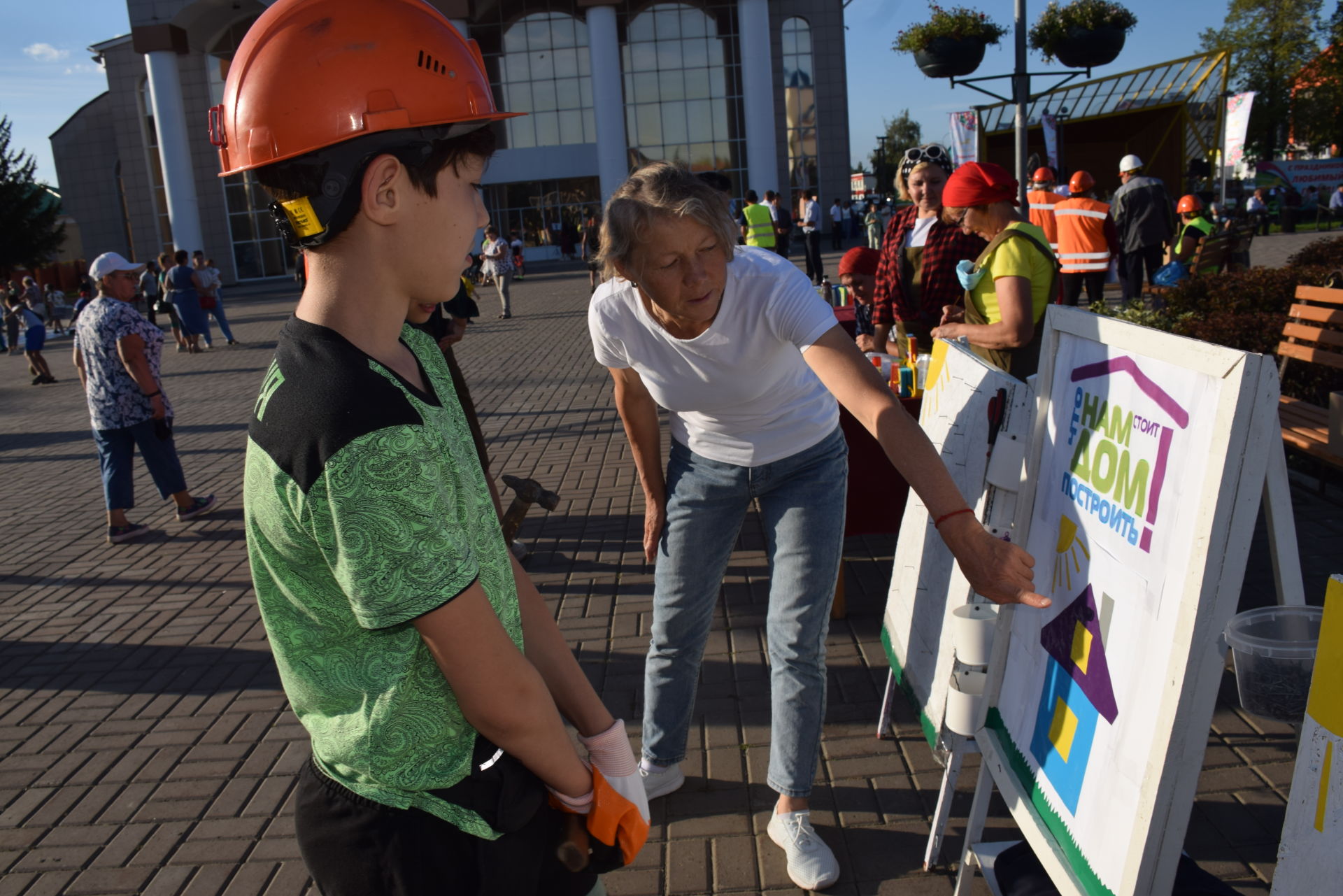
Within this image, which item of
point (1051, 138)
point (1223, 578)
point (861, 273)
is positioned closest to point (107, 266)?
point (861, 273)

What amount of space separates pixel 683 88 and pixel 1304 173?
23874mm

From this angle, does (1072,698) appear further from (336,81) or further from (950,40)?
(950,40)

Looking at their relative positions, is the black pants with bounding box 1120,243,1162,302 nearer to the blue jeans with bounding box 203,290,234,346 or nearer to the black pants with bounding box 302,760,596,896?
the black pants with bounding box 302,760,596,896

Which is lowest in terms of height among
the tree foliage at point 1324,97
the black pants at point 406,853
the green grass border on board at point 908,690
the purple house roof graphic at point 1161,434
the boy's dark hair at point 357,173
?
the green grass border on board at point 908,690

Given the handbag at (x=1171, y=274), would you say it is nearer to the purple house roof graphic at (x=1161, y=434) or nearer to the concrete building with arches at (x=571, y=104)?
the purple house roof graphic at (x=1161, y=434)

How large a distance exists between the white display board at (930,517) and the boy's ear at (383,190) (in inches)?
58.6

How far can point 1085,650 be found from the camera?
203cm

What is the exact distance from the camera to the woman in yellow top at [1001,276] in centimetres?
410

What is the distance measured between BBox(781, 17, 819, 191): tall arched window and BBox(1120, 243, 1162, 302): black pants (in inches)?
1110

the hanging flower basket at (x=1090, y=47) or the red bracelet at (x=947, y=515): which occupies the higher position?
the hanging flower basket at (x=1090, y=47)

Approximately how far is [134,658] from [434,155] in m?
4.34

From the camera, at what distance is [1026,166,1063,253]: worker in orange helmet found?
11.5m

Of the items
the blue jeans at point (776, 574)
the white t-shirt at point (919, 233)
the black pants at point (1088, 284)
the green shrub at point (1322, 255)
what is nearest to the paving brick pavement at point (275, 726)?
the blue jeans at point (776, 574)

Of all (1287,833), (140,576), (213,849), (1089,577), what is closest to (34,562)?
(140,576)
